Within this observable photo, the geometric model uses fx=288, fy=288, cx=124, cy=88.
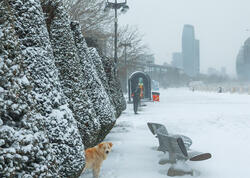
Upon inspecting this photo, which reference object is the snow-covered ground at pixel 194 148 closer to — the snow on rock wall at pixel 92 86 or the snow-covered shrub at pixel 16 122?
the snow on rock wall at pixel 92 86

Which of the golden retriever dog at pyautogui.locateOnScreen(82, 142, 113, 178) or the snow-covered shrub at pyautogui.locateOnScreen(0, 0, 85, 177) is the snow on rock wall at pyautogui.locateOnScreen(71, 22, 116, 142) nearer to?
the golden retriever dog at pyautogui.locateOnScreen(82, 142, 113, 178)

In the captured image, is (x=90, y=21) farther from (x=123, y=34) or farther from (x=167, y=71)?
(x=167, y=71)

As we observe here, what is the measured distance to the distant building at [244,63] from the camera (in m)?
106

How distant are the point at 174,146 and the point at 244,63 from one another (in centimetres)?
11497

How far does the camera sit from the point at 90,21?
17.6m

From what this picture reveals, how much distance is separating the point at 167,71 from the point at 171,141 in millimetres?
118161

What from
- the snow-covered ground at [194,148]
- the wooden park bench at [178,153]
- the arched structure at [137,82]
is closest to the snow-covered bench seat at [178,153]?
the wooden park bench at [178,153]

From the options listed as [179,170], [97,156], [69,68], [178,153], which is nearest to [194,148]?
[178,153]

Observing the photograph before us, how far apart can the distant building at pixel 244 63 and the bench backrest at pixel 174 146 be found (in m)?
109

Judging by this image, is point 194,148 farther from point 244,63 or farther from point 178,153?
point 244,63

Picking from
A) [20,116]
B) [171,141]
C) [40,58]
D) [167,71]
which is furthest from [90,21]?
[167,71]

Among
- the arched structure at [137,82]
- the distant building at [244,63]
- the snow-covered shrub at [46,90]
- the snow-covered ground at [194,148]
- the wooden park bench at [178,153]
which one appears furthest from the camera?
the distant building at [244,63]

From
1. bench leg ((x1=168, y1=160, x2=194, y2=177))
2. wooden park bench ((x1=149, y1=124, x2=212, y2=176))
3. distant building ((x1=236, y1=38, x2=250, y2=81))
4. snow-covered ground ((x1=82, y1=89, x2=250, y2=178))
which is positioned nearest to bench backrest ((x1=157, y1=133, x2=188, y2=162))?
wooden park bench ((x1=149, y1=124, x2=212, y2=176))

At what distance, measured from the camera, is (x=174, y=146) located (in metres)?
5.59
